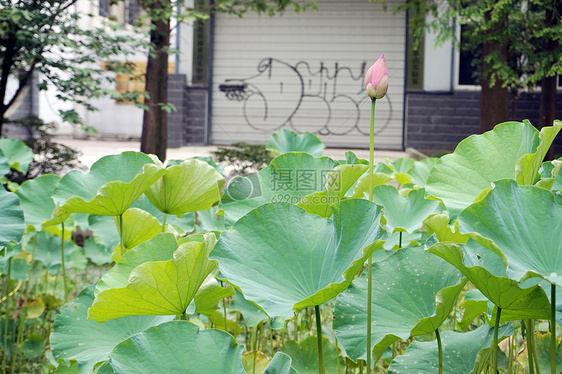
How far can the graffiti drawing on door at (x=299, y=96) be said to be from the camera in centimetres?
969

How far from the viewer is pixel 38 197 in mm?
1640

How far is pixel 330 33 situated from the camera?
31.7ft

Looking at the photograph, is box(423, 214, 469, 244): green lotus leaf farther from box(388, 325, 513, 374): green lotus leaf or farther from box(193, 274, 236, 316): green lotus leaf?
box(193, 274, 236, 316): green lotus leaf

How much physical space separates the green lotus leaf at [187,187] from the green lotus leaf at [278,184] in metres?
0.04

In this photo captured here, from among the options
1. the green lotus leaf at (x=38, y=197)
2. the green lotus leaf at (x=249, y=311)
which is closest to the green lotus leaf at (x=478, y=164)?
the green lotus leaf at (x=249, y=311)

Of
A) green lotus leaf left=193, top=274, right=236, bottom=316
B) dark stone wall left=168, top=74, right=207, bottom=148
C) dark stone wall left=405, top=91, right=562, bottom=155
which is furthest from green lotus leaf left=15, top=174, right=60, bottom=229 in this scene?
dark stone wall left=405, top=91, right=562, bottom=155

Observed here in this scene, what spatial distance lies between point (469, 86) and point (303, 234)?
841cm

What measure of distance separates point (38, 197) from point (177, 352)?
3.97 ft

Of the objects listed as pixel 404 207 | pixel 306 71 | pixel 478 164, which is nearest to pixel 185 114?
pixel 306 71

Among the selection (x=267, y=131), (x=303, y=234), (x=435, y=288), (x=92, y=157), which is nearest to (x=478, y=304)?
(x=435, y=288)

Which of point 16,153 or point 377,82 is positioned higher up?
point 377,82

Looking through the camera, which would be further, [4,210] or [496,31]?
[496,31]

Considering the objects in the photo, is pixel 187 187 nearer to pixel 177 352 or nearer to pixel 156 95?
pixel 177 352

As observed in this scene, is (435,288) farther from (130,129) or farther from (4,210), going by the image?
(130,129)
